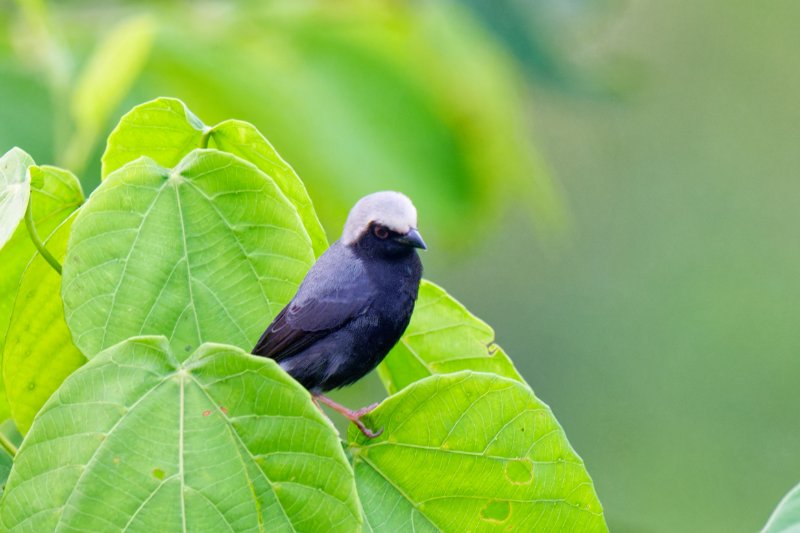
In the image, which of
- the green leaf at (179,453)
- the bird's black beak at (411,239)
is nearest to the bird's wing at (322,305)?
the bird's black beak at (411,239)

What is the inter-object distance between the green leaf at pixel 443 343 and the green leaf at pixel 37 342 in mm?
536

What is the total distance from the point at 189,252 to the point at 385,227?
81cm

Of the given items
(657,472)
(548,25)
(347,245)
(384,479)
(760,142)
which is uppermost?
(760,142)

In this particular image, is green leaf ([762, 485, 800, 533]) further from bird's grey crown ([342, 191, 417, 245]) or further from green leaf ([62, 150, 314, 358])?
bird's grey crown ([342, 191, 417, 245])

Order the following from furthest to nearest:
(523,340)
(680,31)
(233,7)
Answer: (680,31)
(523,340)
(233,7)

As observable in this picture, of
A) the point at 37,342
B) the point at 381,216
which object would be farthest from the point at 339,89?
the point at 37,342

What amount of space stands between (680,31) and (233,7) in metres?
10.1

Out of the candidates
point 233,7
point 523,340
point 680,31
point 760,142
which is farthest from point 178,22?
point 760,142

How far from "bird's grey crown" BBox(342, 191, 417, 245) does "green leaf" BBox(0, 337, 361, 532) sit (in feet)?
3.19

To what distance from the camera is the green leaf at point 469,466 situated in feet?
4.99

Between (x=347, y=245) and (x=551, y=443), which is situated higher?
(x=347, y=245)

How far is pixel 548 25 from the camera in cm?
369

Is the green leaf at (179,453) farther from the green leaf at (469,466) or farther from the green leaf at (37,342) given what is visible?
the green leaf at (37,342)

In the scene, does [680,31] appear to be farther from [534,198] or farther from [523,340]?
[534,198]
